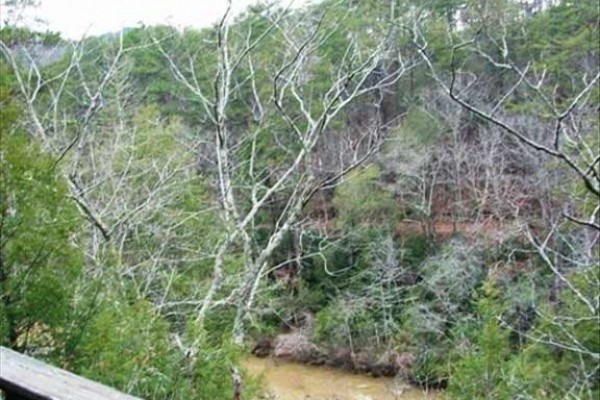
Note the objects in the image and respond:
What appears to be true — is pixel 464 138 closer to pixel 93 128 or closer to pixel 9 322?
pixel 93 128

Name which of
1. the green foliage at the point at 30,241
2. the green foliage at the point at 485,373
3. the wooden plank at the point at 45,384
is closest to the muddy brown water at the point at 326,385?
the green foliage at the point at 485,373

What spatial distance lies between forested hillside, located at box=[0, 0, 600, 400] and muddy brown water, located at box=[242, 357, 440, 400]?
0.78ft

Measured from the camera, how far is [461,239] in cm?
1237

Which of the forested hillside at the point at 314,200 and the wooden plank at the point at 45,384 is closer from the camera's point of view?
the wooden plank at the point at 45,384

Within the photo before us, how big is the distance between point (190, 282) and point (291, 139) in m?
6.57

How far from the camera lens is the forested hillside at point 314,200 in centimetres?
274

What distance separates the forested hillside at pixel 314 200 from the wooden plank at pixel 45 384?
1.43 m

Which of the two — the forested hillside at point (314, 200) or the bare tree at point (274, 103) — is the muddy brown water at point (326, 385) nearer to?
the forested hillside at point (314, 200)

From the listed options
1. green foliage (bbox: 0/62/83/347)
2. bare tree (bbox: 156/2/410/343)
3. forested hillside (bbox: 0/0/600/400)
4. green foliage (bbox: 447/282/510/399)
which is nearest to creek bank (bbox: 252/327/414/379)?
forested hillside (bbox: 0/0/600/400)

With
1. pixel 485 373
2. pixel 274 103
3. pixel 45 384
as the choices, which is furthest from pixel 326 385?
pixel 45 384

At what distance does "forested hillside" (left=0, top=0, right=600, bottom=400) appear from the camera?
2.74m

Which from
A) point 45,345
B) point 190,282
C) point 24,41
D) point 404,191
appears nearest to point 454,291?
point 404,191

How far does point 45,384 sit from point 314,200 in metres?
13.1

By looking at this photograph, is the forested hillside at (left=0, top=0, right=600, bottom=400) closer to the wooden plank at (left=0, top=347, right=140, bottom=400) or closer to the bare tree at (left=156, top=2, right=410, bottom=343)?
the bare tree at (left=156, top=2, right=410, bottom=343)
